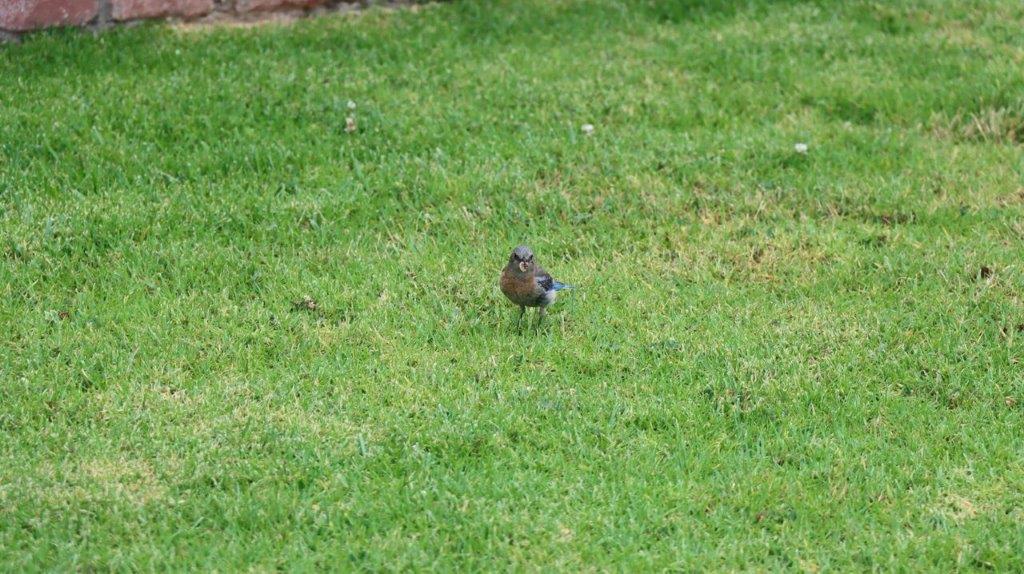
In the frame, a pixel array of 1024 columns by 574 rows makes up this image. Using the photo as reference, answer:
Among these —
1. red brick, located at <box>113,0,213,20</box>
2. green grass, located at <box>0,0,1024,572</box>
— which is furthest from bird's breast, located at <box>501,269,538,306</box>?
red brick, located at <box>113,0,213,20</box>

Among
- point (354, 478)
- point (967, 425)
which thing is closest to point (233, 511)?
point (354, 478)

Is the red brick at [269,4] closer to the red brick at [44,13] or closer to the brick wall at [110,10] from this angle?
the brick wall at [110,10]

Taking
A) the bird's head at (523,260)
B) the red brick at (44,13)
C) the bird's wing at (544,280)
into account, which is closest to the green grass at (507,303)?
the red brick at (44,13)

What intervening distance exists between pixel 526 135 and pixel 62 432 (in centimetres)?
417

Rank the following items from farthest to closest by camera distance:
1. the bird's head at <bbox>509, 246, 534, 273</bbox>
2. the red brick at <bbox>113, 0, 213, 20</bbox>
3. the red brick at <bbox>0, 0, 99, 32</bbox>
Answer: the red brick at <bbox>113, 0, 213, 20</bbox>, the red brick at <bbox>0, 0, 99, 32</bbox>, the bird's head at <bbox>509, 246, 534, 273</bbox>

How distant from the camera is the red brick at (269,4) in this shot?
994 cm

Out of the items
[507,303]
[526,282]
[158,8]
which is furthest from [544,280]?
[158,8]

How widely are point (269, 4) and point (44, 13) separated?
→ 72.2 inches

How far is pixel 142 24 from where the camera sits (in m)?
9.45

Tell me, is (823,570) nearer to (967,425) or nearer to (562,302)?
(967,425)

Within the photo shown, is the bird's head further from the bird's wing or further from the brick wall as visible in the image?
the brick wall

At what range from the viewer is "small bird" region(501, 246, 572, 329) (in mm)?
6172

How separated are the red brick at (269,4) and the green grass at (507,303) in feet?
1.18

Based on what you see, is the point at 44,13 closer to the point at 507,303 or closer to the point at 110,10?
the point at 110,10
